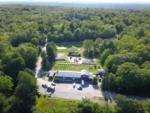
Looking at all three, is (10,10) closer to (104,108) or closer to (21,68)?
(21,68)

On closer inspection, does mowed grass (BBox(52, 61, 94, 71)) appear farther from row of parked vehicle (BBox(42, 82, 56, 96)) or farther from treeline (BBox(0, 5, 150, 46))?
treeline (BBox(0, 5, 150, 46))

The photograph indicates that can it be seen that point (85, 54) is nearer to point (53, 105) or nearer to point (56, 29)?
point (56, 29)

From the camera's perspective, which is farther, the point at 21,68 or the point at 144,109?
the point at 21,68

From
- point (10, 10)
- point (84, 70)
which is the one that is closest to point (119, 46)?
point (84, 70)

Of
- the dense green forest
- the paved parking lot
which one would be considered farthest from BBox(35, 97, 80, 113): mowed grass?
the paved parking lot

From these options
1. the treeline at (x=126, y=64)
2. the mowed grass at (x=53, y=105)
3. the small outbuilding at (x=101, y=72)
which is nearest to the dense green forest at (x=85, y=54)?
the treeline at (x=126, y=64)

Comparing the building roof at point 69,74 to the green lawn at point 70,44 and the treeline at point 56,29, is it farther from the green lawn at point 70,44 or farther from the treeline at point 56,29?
the green lawn at point 70,44
